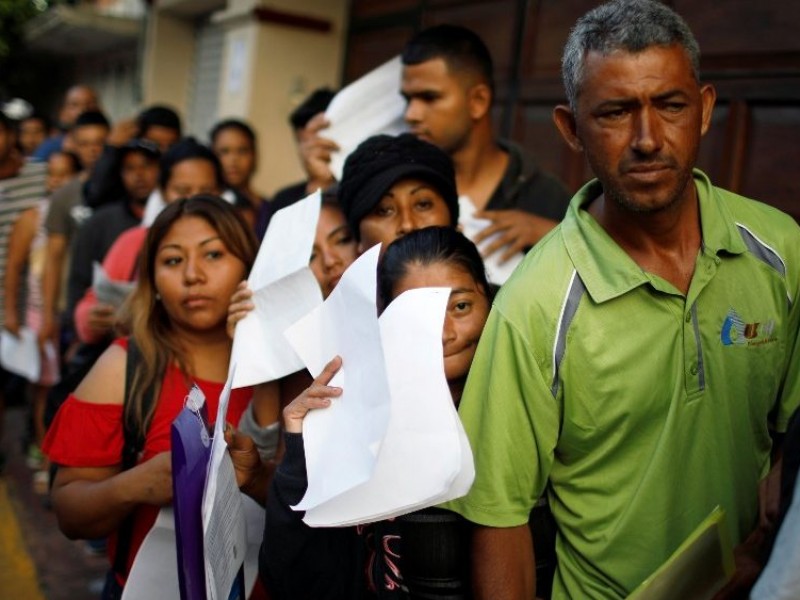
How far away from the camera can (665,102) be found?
5.18ft

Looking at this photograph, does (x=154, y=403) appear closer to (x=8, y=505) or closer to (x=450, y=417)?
(x=450, y=417)

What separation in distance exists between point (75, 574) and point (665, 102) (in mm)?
3772

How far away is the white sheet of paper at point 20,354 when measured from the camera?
473 centimetres

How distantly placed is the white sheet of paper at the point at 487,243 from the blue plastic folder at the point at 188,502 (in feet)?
3.65

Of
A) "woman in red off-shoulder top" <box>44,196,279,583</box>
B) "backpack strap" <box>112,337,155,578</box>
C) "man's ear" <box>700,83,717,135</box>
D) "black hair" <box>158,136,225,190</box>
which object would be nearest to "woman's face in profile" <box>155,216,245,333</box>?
"woman in red off-shoulder top" <box>44,196,279,583</box>

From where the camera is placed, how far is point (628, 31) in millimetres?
1557

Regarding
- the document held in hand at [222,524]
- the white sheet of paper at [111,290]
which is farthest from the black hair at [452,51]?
the document held in hand at [222,524]

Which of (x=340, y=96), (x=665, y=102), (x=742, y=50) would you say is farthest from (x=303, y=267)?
(x=742, y=50)

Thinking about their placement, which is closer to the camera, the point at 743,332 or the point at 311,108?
the point at 743,332

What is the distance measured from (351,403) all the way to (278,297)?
1.96ft

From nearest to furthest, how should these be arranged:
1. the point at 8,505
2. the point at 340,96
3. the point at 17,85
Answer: the point at 340,96 → the point at 8,505 → the point at 17,85

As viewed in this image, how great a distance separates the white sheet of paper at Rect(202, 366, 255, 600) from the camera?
60.7 inches

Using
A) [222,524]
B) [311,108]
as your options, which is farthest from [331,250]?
[311,108]

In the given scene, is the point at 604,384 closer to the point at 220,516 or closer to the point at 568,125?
the point at 568,125
